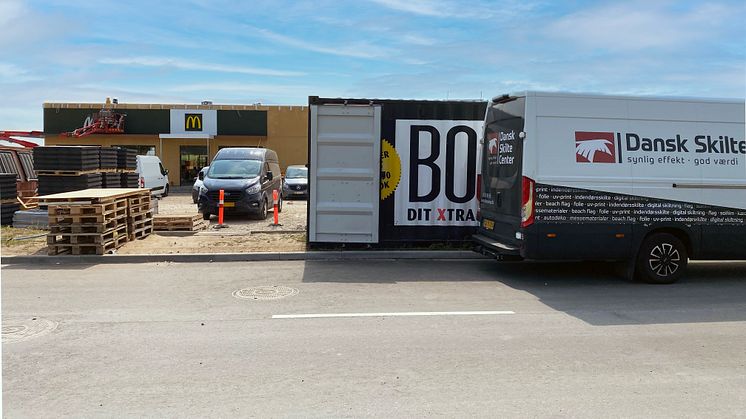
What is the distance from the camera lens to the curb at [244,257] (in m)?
9.84

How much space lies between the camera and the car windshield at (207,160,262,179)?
16.9 metres

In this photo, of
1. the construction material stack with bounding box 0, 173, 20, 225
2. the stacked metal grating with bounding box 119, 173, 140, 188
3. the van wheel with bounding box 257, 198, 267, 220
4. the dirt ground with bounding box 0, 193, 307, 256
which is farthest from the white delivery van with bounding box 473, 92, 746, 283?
the construction material stack with bounding box 0, 173, 20, 225

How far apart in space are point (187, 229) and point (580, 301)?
903 cm

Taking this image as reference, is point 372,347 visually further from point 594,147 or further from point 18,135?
point 18,135

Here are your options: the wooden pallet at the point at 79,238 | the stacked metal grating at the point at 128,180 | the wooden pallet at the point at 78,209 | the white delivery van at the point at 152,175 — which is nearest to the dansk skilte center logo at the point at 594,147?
the wooden pallet at the point at 78,209

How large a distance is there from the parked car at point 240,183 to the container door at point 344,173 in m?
6.02

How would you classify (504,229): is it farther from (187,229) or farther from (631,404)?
(187,229)

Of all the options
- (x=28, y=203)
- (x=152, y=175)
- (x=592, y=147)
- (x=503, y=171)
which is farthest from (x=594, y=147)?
(x=152, y=175)

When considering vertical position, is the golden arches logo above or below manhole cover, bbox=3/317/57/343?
above

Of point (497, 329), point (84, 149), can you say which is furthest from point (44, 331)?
point (84, 149)

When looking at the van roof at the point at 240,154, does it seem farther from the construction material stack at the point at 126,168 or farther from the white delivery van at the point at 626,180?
the white delivery van at the point at 626,180

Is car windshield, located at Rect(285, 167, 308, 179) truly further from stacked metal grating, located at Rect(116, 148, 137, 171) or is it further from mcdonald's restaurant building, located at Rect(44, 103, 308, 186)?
stacked metal grating, located at Rect(116, 148, 137, 171)

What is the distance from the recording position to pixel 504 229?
8625mm

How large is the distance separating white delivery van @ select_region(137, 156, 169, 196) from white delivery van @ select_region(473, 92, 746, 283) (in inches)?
667
